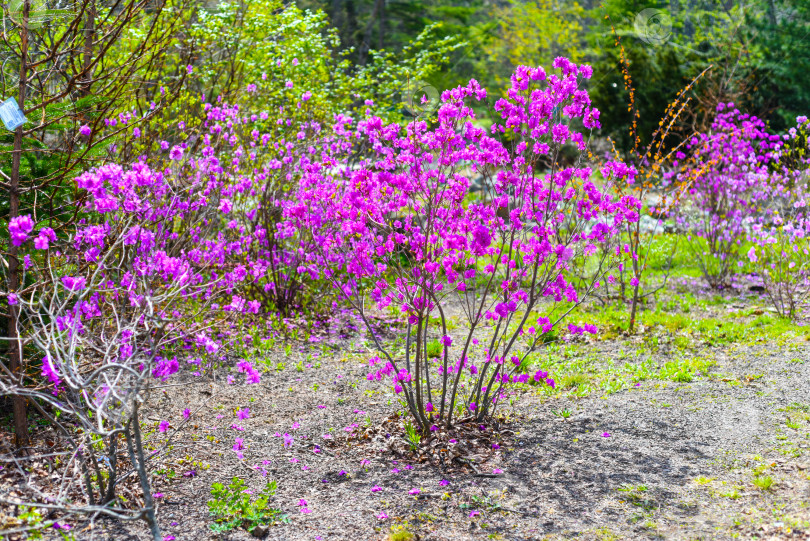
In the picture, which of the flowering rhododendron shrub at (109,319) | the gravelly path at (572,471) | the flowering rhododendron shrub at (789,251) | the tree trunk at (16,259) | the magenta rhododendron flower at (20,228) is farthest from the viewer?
the flowering rhododendron shrub at (789,251)

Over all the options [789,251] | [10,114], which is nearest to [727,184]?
[789,251]

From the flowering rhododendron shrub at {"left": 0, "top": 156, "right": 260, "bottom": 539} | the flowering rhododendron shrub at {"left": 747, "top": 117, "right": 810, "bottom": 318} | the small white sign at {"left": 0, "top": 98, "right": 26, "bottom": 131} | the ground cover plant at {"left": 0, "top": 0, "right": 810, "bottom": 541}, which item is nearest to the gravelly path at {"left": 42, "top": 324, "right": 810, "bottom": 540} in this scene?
the ground cover plant at {"left": 0, "top": 0, "right": 810, "bottom": 541}

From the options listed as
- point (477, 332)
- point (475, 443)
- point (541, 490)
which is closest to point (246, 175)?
point (477, 332)

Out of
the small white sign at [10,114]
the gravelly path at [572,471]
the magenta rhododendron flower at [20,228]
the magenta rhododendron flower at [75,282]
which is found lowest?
the gravelly path at [572,471]

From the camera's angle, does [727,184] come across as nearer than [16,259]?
No

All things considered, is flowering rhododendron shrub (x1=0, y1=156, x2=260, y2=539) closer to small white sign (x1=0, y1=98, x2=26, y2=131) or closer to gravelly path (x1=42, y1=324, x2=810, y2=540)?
small white sign (x1=0, y1=98, x2=26, y2=131)

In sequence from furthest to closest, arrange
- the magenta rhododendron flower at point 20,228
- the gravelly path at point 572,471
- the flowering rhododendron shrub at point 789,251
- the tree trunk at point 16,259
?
the flowering rhododendron shrub at point 789,251 → the tree trunk at point 16,259 → the gravelly path at point 572,471 → the magenta rhododendron flower at point 20,228

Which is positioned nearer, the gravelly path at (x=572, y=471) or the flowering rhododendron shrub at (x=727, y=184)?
the gravelly path at (x=572, y=471)

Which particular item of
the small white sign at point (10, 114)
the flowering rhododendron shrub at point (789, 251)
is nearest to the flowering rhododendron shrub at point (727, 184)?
the flowering rhododendron shrub at point (789, 251)

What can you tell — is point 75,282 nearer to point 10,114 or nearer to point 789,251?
point 10,114

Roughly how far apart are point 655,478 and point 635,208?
2.03m

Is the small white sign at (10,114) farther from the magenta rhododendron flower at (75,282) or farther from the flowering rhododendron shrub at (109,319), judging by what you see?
the magenta rhododendron flower at (75,282)

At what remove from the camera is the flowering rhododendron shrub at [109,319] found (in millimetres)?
2600

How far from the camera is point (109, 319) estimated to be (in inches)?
144
